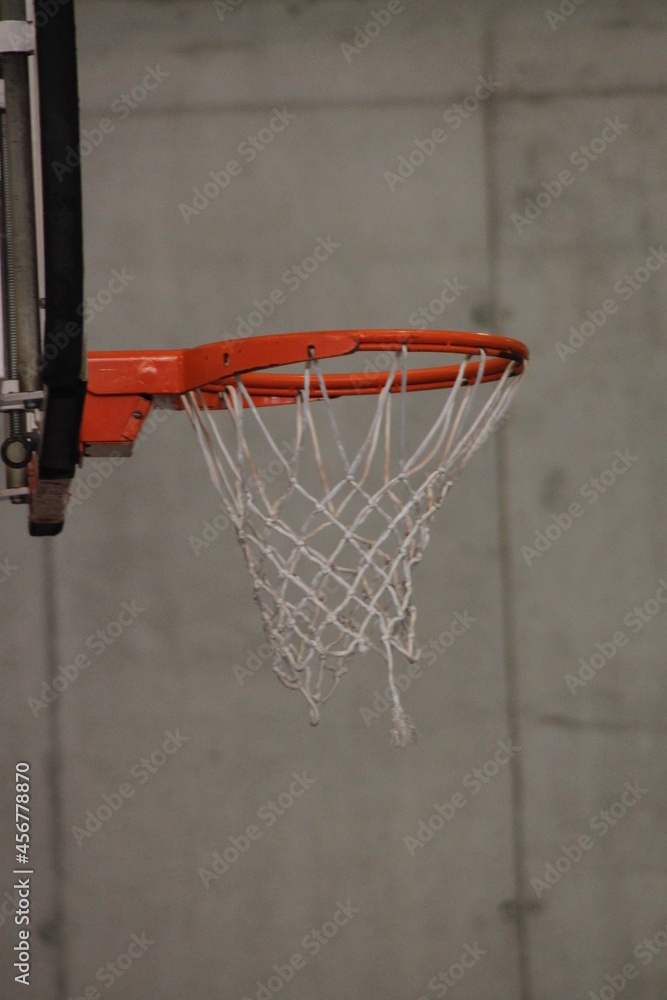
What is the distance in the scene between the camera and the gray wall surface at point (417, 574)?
3.78m

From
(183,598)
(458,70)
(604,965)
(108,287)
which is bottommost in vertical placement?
(604,965)

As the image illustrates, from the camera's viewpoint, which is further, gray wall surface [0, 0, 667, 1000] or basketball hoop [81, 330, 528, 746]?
gray wall surface [0, 0, 667, 1000]

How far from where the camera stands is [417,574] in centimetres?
387

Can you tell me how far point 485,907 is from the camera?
382cm

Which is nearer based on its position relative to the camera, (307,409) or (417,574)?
(307,409)

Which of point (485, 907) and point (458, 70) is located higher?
point (458, 70)

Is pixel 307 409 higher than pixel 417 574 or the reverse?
higher

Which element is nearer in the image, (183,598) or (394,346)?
(394,346)

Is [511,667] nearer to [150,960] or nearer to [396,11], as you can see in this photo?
[150,960]

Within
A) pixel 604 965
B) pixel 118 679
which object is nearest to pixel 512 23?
pixel 118 679

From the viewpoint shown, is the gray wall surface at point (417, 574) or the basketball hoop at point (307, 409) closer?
the basketball hoop at point (307, 409)

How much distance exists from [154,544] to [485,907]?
5.89 ft

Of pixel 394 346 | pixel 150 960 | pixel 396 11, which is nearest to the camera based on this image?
pixel 394 346

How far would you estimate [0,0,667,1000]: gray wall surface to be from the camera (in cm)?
378
